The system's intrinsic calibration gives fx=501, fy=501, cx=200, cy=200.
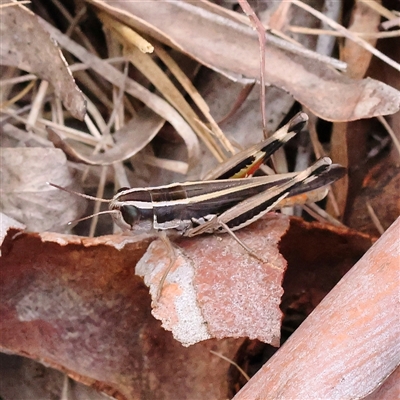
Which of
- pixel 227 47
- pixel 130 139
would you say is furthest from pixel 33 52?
pixel 227 47

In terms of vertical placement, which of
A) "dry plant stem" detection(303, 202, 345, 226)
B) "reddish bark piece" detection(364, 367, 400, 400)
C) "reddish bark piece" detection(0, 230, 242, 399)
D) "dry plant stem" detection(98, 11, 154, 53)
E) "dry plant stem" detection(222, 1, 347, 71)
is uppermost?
"dry plant stem" detection(222, 1, 347, 71)

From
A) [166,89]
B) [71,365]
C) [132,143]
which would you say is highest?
[166,89]

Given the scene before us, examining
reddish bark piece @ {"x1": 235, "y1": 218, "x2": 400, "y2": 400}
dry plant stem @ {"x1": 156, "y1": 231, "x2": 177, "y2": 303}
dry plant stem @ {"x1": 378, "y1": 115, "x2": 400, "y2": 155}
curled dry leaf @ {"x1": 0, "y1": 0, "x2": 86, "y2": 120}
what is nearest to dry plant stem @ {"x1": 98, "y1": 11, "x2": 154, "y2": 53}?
curled dry leaf @ {"x1": 0, "y1": 0, "x2": 86, "y2": 120}

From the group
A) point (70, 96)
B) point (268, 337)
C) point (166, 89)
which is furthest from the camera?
point (166, 89)

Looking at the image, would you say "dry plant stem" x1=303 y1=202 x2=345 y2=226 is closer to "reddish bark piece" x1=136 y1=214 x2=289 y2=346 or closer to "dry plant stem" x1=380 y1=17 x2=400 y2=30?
"reddish bark piece" x1=136 y1=214 x2=289 y2=346

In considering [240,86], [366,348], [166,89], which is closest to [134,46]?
[166,89]

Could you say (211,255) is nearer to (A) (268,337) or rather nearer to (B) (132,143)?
(A) (268,337)

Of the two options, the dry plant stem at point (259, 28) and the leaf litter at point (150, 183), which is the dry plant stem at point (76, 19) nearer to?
the leaf litter at point (150, 183)

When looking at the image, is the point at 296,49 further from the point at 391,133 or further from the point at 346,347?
the point at 346,347

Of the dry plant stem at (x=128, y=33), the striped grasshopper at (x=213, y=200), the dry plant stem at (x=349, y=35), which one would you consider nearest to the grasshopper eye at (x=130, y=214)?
the striped grasshopper at (x=213, y=200)
